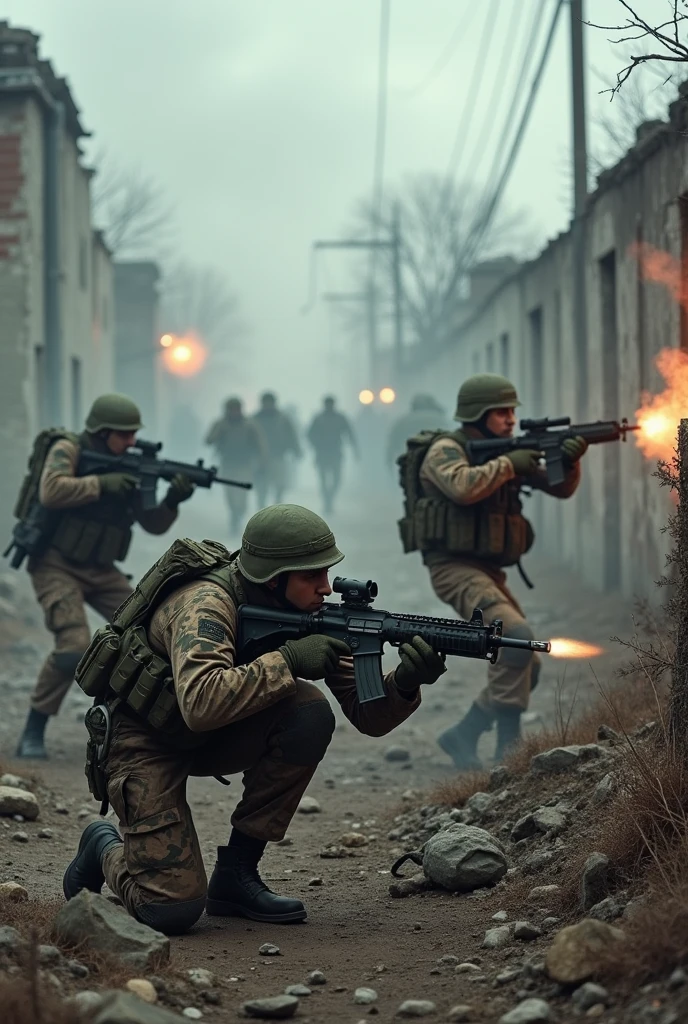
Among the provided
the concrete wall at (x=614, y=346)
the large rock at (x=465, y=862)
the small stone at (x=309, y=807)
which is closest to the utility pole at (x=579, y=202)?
the concrete wall at (x=614, y=346)

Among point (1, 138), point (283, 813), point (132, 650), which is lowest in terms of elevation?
point (283, 813)

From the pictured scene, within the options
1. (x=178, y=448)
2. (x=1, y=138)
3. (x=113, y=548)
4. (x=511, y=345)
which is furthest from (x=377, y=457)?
(x=113, y=548)

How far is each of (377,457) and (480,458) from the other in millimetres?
27920

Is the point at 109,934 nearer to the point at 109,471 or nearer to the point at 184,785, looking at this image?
the point at 184,785

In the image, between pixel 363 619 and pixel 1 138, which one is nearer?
pixel 363 619

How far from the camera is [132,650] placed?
14.0 feet

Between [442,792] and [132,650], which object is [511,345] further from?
[132,650]

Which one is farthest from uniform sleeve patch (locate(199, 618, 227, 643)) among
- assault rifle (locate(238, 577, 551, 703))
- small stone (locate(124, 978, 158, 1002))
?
small stone (locate(124, 978, 158, 1002))

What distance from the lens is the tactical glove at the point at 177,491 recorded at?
7.81m

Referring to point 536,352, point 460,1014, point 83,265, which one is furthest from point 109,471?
point 83,265

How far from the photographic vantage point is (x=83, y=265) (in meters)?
21.5

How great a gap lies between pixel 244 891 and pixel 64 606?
3195 millimetres

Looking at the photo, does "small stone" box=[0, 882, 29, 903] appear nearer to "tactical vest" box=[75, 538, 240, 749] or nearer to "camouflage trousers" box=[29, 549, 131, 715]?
"tactical vest" box=[75, 538, 240, 749]

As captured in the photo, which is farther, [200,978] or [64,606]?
[64,606]
